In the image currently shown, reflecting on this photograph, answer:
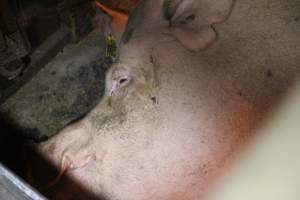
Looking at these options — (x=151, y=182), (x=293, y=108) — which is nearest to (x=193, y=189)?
(x=151, y=182)

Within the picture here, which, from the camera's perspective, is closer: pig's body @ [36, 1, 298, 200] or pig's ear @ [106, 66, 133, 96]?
pig's body @ [36, 1, 298, 200]

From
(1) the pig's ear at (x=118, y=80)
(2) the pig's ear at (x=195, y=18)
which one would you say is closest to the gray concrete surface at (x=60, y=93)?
(1) the pig's ear at (x=118, y=80)

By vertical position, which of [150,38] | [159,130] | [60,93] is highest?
[150,38]

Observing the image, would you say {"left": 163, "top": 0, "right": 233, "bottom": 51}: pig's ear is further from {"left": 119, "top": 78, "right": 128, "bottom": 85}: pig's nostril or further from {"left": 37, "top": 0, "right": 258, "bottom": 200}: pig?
{"left": 119, "top": 78, "right": 128, "bottom": 85}: pig's nostril

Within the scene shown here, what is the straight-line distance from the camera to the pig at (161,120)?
4.07ft

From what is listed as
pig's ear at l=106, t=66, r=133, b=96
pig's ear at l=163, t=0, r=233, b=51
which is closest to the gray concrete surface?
pig's ear at l=106, t=66, r=133, b=96

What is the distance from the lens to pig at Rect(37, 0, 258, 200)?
4.07 ft

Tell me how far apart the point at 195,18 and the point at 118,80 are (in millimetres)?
315

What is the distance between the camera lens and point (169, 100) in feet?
4.38

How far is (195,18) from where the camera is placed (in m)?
1.42

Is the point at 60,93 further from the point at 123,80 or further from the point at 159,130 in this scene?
the point at 159,130

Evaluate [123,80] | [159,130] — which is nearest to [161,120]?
[159,130]

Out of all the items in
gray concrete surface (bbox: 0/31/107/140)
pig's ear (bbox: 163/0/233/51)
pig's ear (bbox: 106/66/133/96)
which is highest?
pig's ear (bbox: 163/0/233/51)

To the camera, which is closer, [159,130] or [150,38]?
[159,130]
